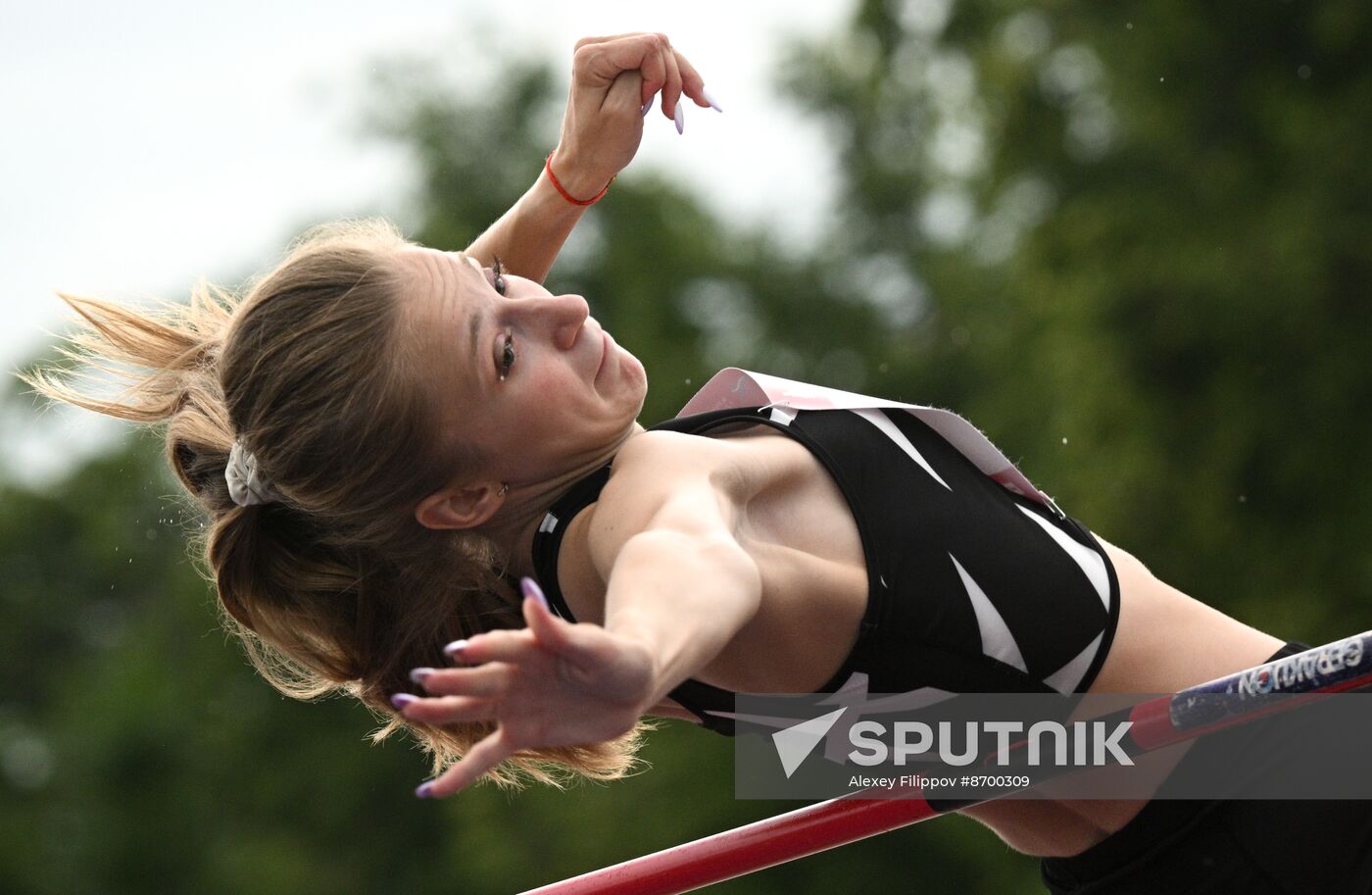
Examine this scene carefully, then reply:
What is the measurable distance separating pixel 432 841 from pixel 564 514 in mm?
16781

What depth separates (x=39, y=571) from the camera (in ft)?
73.8

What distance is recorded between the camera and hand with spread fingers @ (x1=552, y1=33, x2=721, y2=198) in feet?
10.8

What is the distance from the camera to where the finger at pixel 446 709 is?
6.07ft

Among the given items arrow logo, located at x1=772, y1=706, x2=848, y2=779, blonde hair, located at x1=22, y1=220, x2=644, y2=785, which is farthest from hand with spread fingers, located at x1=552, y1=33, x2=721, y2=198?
arrow logo, located at x1=772, y1=706, x2=848, y2=779

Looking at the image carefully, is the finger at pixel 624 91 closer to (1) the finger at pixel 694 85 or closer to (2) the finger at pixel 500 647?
(1) the finger at pixel 694 85

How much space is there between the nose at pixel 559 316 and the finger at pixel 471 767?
991 millimetres

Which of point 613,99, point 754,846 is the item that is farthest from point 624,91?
point 754,846

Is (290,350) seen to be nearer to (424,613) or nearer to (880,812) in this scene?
(424,613)

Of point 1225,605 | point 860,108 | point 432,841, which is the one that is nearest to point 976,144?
point 860,108

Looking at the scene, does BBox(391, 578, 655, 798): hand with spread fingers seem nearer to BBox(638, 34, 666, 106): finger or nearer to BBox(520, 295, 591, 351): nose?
BBox(520, 295, 591, 351): nose

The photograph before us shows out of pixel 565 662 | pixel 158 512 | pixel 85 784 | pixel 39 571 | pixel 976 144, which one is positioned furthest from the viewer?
pixel 39 571

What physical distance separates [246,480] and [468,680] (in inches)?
45.4

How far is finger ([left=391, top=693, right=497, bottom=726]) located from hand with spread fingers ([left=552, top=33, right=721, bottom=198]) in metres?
1.55

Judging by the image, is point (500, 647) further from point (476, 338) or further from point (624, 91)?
point (624, 91)
